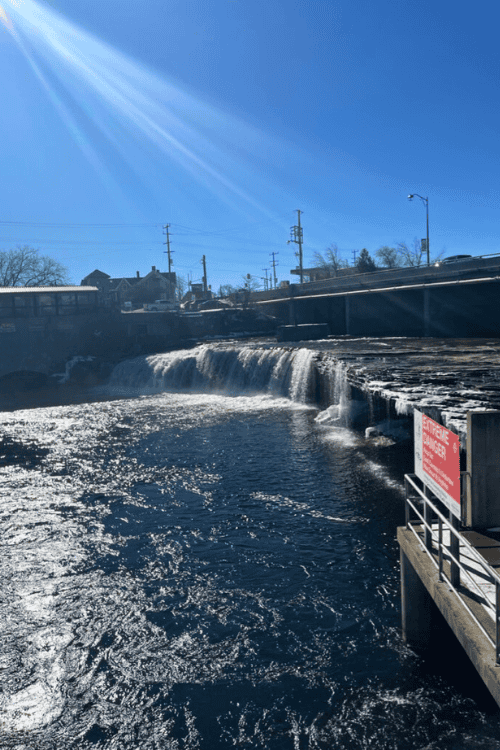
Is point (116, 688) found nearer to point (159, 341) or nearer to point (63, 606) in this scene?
point (63, 606)

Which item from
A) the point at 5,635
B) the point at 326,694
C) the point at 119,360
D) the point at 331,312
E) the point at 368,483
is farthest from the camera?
the point at 331,312

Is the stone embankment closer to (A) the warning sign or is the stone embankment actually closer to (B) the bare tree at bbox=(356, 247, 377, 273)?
(A) the warning sign

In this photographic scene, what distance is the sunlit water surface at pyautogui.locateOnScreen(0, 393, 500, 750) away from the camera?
6.70 meters

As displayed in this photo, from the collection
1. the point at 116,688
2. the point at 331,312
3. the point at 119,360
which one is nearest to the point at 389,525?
the point at 116,688

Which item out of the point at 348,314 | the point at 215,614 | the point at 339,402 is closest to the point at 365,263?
the point at 348,314

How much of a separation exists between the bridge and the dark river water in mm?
23449

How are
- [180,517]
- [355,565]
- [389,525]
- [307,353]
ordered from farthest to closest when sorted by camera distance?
[307,353], [180,517], [389,525], [355,565]

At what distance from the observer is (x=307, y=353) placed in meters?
29.8

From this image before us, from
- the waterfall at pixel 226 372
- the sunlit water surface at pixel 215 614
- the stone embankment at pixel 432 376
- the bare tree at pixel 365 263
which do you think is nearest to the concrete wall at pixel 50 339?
the waterfall at pixel 226 372

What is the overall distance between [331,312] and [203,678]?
4651 cm

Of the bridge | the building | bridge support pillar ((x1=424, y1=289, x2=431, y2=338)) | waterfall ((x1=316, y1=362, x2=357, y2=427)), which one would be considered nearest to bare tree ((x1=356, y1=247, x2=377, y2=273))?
the bridge

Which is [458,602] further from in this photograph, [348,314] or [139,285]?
[139,285]

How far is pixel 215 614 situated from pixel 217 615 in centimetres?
5

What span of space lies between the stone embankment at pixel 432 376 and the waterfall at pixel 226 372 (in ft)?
7.57
